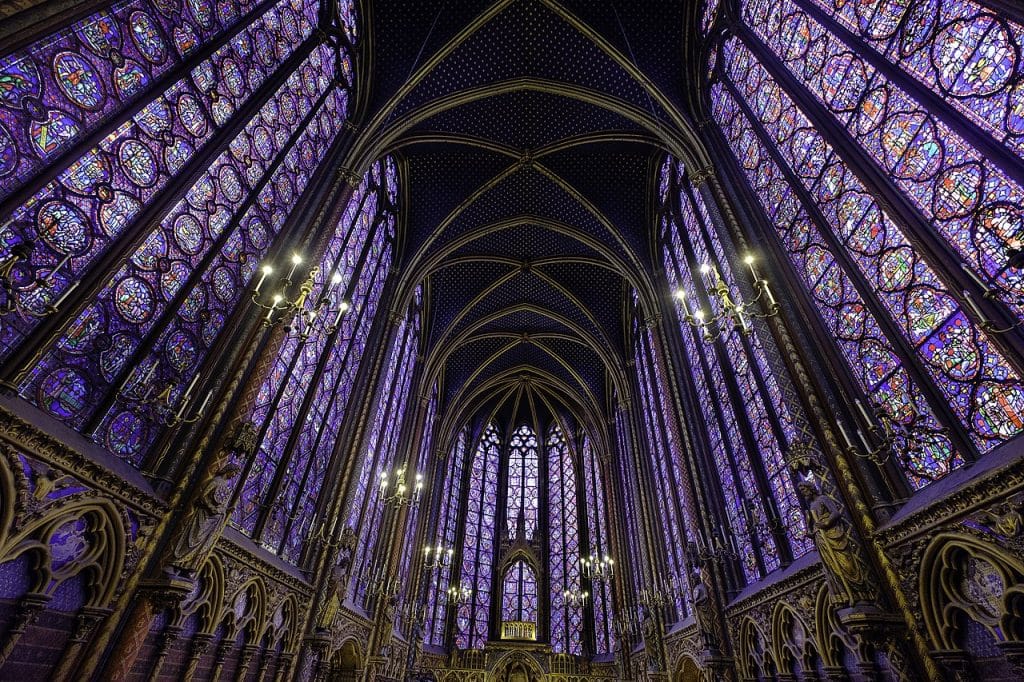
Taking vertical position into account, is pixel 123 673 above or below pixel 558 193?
below

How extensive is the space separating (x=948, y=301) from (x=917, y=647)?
13.4ft

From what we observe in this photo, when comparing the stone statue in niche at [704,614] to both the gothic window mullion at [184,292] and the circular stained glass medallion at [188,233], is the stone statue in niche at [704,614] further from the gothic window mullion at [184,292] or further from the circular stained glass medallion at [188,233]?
the circular stained glass medallion at [188,233]

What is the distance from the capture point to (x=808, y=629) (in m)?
7.38

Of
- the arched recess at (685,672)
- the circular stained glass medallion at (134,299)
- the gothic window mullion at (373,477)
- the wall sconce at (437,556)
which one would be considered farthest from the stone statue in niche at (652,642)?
the circular stained glass medallion at (134,299)

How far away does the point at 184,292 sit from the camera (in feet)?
24.0

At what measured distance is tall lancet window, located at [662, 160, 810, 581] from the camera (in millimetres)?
8920

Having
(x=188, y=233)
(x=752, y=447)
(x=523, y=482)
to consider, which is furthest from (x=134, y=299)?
(x=523, y=482)

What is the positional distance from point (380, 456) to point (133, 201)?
1187 centimetres

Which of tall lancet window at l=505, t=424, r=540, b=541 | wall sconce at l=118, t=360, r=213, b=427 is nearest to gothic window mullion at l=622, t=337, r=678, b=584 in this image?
tall lancet window at l=505, t=424, r=540, b=541

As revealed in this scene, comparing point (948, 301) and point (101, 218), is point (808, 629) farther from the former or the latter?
point (101, 218)

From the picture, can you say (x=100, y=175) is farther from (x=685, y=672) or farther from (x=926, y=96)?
(x=685, y=672)

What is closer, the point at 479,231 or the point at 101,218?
the point at 101,218

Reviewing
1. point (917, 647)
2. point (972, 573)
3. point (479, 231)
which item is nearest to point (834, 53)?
point (972, 573)

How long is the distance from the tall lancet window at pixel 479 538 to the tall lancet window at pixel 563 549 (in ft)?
11.2
